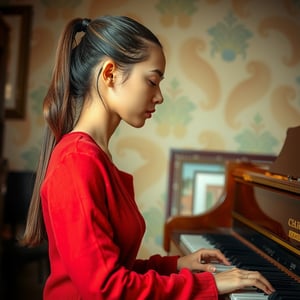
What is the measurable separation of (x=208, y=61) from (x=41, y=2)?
125 centimetres

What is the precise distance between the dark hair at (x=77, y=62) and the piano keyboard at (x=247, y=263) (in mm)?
580

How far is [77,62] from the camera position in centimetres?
110

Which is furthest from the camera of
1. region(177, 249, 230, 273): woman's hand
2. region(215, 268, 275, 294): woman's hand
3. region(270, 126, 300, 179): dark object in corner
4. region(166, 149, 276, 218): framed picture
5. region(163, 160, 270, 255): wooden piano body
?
region(166, 149, 276, 218): framed picture

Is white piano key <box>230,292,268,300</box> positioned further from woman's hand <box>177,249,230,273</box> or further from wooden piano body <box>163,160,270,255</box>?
wooden piano body <box>163,160,270,255</box>

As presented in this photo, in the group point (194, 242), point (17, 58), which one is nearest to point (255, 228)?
point (194, 242)

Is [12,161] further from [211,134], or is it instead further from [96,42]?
[96,42]

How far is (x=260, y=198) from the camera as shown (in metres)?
1.66

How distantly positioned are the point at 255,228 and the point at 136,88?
0.88 meters

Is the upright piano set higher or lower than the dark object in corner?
lower

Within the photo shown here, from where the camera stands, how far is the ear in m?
1.01

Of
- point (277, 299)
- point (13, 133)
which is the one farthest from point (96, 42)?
point (13, 133)

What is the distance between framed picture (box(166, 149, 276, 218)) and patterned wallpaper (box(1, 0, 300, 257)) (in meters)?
0.05

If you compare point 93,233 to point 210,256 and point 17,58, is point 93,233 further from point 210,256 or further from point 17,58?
point 17,58

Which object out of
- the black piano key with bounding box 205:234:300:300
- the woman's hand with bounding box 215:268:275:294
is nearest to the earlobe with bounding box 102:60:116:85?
the woman's hand with bounding box 215:268:275:294
